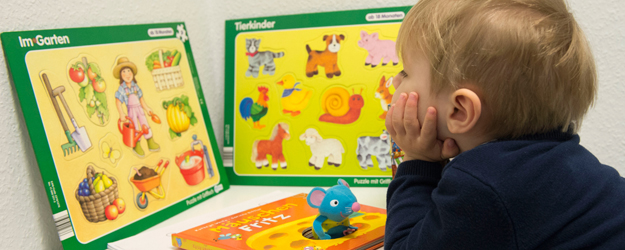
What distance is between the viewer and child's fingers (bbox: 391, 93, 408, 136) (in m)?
0.57

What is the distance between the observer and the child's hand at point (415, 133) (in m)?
0.55

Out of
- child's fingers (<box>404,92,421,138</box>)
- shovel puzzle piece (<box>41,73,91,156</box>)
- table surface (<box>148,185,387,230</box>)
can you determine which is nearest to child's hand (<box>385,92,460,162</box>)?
child's fingers (<box>404,92,421,138</box>)

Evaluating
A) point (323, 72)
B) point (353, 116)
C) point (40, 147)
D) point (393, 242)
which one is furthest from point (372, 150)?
point (40, 147)

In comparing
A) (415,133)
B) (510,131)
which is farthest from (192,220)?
(510,131)

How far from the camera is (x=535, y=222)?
0.45m

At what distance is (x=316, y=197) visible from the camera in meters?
0.67

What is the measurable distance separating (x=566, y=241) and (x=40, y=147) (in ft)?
2.08

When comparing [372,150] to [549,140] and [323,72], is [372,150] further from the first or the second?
[549,140]

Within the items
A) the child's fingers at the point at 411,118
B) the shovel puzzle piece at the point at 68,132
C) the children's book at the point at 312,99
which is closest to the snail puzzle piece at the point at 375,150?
the children's book at the point at 312,99

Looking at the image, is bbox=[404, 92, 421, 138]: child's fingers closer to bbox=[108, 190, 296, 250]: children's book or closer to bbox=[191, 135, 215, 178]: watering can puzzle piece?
bbox=[108, 190, 296, 250]: children's book

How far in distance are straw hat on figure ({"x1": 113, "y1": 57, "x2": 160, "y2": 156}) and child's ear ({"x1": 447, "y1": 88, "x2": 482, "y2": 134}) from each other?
517mm

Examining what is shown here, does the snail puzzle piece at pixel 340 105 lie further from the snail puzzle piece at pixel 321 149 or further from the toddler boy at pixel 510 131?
the toddler boy at pixel 510 131

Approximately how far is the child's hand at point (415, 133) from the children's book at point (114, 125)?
1.38 feet

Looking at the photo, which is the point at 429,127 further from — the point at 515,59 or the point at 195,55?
the point at 195,55
